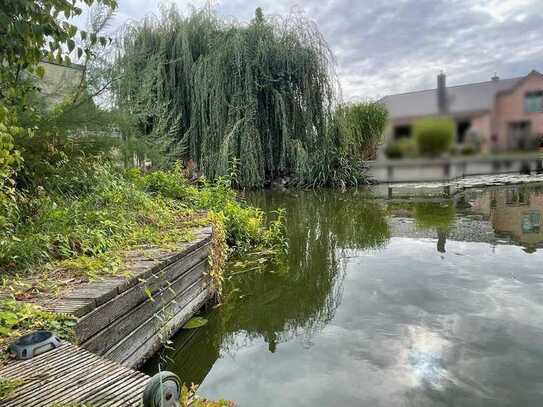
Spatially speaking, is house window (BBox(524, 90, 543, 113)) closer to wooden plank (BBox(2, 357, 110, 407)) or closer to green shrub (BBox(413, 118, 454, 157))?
green shrub (BBox(413, 118, 454, 157))

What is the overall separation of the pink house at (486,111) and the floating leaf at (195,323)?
203cm

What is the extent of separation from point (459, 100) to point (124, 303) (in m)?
2.82

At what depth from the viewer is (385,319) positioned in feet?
7.72

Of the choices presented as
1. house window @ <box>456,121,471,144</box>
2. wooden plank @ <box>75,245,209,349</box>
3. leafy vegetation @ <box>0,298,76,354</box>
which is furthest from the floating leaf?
house window @ <box>456,121,471,144</box>

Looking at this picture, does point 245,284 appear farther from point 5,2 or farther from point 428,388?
point 5,2

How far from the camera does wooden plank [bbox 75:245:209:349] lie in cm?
143

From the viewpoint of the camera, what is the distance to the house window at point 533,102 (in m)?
3.38

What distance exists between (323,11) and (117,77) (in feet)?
23.6

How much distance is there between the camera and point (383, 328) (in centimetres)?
224

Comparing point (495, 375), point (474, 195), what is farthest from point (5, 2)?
point (474, 195)

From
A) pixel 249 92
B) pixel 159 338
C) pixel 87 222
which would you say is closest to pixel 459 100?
pixel 159 338

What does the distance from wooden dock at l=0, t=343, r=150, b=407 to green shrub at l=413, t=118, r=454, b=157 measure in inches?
99.6

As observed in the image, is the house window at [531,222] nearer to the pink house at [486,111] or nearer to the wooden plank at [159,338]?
the pink house at [486,111]

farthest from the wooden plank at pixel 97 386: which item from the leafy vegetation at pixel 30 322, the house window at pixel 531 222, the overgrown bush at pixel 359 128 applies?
the overgrown bush at pixel 359 128
